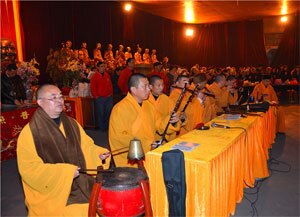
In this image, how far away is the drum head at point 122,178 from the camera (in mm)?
1770

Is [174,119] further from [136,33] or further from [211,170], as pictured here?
[136,33]

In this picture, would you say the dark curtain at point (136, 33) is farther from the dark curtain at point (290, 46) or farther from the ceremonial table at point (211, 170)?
the ceremonial table at point (211, 170)

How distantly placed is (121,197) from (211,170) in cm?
75

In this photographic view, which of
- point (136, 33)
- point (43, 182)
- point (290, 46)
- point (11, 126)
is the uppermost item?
point (136, 33)

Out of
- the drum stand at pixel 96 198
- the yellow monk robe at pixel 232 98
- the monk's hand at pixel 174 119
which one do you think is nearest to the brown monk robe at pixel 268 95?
the yellow monk robe at pixel 232 98

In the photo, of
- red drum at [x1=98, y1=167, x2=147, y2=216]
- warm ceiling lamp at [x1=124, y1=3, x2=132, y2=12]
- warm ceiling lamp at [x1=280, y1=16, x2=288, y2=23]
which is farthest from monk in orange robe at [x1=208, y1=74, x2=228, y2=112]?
warm ceiling lamp at [x1=280, y1=16, x2=288, y2=23]

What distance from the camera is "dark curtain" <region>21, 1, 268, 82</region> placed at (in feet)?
31.4

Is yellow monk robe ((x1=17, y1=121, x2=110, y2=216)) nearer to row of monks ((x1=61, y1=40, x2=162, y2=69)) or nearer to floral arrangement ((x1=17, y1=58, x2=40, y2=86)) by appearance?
floral arrangement ((x1=17, y1=58, x2=40, y2=86))

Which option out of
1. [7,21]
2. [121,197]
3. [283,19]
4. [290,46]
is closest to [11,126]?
[121,197]

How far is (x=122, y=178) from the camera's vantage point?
185 cm

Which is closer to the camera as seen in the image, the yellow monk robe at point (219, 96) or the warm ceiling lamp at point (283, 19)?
the yellow monk robe at point (219, 96)

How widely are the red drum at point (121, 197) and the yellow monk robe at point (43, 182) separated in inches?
12.7

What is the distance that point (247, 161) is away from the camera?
338cm

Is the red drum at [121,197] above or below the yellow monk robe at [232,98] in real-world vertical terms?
below
